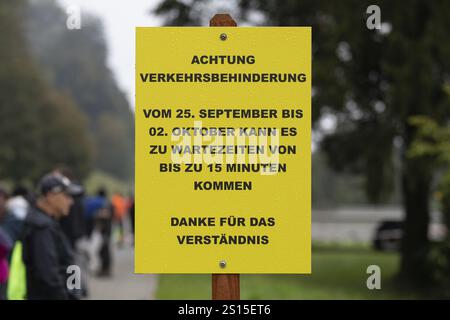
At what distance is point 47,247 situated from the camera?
263 inches

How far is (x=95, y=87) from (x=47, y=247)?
134m

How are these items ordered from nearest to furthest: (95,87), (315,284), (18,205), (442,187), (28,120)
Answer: (18,205)
(442,187)
(315,284)
(28,120)
(95,87)

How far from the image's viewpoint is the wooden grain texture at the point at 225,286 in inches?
192

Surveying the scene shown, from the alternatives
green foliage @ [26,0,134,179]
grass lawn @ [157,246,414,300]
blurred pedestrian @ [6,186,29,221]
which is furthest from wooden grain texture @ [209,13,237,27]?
green foliage @ [26,0,134,179]

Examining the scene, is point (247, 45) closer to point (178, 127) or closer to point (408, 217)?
point (178, 127)

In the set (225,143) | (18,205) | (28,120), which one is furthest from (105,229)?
(28,120)

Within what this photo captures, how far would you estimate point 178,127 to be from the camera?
4809 millimetres

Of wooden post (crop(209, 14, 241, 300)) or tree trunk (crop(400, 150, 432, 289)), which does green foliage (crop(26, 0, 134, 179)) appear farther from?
wooden post (crop(209, 14, 241, 300))

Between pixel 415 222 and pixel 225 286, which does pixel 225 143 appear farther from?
pixel 415 222

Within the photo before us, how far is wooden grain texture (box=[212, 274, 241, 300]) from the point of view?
4887 millimetres

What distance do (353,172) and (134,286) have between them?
35.6 ft

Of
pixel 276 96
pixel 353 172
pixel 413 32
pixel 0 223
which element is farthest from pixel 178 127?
pixel 353 172

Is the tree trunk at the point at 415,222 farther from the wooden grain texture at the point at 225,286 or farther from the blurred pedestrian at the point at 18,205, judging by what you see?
the wooden grain texture at the point at 225,286

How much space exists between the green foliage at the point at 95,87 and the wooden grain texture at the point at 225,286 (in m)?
114
